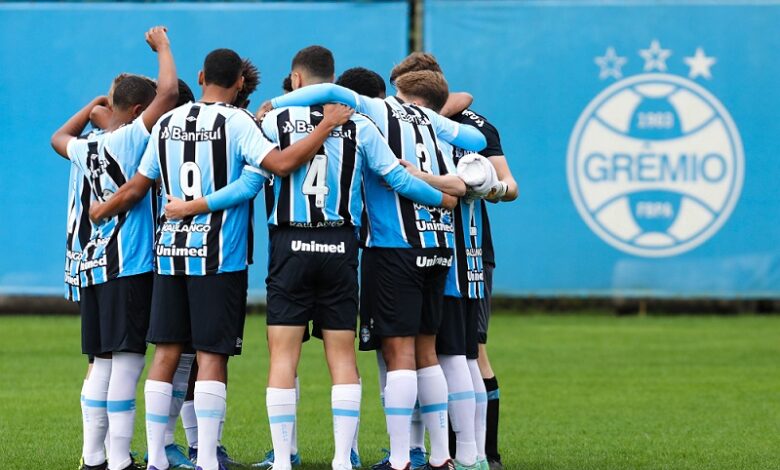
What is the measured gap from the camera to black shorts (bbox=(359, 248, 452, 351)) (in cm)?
684

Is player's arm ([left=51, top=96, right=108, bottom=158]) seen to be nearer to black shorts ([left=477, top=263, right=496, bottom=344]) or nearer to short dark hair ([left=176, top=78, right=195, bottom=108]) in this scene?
short dark hair ([left=176, top=78, right=195, bottom=108])

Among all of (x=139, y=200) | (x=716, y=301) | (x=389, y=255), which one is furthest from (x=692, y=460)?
(x=716, y=301)

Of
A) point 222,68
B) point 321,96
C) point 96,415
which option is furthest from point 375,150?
point 96,415

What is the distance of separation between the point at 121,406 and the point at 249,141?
151 centimetres

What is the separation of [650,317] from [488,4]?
14.6 ft

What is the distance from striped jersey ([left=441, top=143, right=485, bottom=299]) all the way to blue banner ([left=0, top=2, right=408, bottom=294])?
9.00 metres

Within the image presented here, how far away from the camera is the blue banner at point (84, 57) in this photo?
53.6 feet

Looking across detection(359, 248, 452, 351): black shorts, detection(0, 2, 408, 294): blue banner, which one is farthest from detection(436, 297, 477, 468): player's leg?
detection(0, 2, 408, 294): blue banner

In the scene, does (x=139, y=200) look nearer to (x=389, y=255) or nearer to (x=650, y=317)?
(x=389, y=255)

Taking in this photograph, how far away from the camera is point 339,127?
6.68m

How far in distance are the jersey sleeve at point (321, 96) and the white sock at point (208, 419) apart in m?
1.46

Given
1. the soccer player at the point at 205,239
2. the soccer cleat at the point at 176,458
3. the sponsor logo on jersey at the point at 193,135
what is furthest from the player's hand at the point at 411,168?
the soccer cleat at the point at 176,458

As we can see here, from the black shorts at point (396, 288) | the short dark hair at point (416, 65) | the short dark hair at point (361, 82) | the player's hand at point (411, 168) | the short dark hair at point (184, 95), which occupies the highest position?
the short dark hair at point (416, 65)

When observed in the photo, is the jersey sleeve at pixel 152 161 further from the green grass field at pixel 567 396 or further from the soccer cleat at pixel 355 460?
the soccer cleat at pixel 355 460
